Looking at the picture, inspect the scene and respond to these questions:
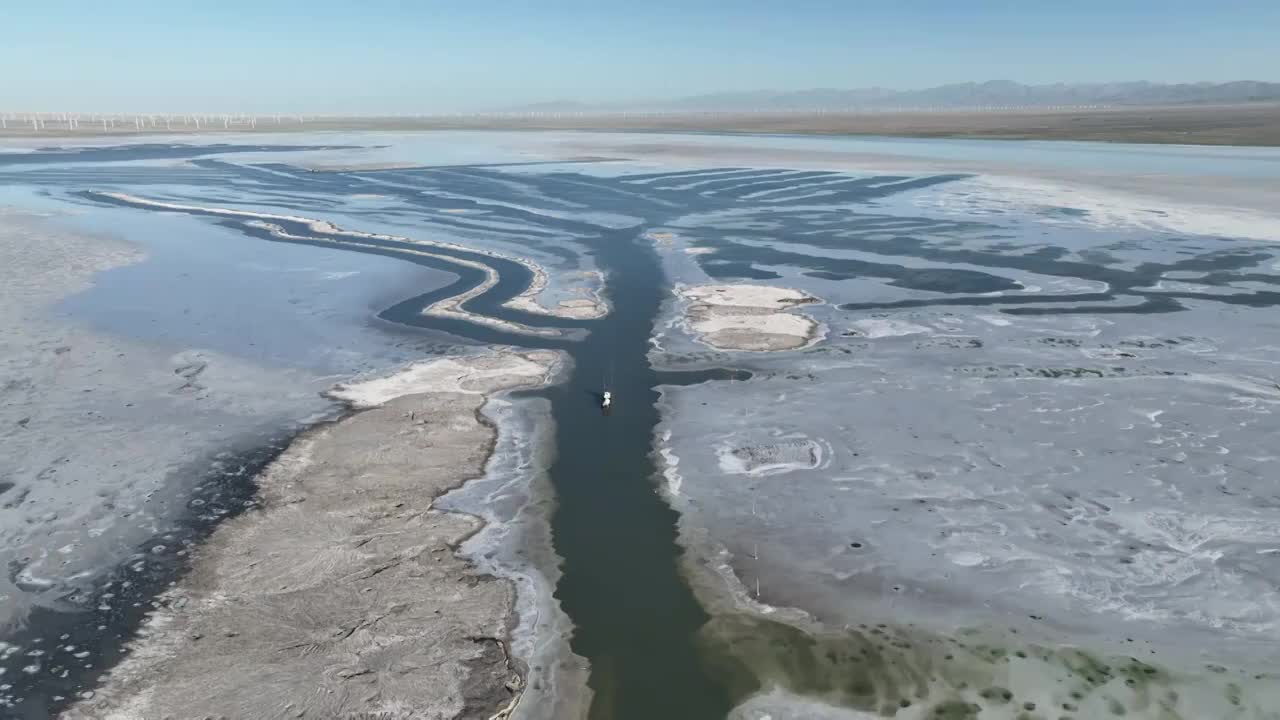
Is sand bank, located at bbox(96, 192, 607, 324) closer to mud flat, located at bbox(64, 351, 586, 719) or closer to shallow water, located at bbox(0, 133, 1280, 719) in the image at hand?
shallow water, located at bbox(0, 133, 1280, 719)

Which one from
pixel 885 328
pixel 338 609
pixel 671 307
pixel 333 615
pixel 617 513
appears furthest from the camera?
pixel 671 307

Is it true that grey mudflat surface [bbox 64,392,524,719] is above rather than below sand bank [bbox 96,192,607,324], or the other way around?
below

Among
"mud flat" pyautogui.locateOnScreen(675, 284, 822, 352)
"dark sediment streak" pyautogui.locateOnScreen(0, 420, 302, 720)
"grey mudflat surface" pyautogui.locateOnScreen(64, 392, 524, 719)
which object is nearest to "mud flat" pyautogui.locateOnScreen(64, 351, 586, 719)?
"grey mudflat surface" pyautogui.locateOnScreen(64, 392, 524, 719)

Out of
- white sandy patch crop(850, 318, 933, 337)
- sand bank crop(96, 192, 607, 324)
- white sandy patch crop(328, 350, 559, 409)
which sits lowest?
white sandy patch crop(328, 350, 559, 409)

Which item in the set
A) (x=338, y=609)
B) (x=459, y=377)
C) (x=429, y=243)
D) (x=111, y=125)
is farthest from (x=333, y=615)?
(x=111, y=125)

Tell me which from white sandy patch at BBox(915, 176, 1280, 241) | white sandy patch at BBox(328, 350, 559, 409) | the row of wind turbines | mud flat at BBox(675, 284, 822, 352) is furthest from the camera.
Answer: the row of wind turbines

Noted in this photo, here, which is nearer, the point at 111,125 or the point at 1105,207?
the point at 1105,207

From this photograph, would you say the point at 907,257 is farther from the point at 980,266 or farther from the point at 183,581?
the point at 183,581

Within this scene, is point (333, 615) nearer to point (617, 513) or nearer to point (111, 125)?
point (617, 513)
